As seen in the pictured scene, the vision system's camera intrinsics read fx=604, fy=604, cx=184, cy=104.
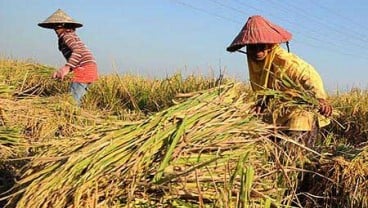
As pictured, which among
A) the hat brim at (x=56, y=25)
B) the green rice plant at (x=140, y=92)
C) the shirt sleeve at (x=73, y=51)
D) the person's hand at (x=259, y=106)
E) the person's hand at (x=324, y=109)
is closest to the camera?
the person's hand at (x=259, y=106)

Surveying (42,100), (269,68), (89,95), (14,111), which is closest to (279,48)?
(269,68)

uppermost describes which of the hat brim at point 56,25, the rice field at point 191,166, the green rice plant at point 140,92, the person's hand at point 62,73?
the hat brim at point 56,25

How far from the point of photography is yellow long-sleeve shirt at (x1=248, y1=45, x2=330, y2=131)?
128 inches

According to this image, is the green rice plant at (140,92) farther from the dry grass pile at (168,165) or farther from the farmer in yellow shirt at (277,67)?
→ the dry grass pile at (168,165)

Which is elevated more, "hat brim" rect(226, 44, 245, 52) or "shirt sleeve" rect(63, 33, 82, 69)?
"hat brim" rect(226, 44, 245, 52)

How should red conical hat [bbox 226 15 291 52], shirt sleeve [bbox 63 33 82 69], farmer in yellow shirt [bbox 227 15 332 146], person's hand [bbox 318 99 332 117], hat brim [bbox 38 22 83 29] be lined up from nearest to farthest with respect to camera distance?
person's hand [bbox 318 99 332 117]
farmer in yellow shirt [bbox 227 15 332 146]
red conical hat [bbox 226 15 291 52]
shirt sleeve [bbox 63 33 82 69]
hat brim [bbox 38 22 83 29]

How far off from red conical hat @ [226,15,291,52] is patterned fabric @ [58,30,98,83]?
10.6ft

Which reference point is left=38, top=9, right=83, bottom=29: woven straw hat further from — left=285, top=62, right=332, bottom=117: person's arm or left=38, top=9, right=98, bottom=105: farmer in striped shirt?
left=285, top=62, right=332, bottom=117: person's arm

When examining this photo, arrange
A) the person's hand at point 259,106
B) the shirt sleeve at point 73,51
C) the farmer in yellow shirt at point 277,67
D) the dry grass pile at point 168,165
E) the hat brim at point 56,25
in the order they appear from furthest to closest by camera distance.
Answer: the hat brim at point 56,25
the shirt sleeve at point 73,51
the farmer in yellow shirt at point 277,67
the person's hand at point 259,106
the dry grass pile at point 168,165

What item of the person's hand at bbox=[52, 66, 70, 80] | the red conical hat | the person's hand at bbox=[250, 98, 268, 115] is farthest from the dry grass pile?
the person's hand at bbox=[52, 66, 70, 80]

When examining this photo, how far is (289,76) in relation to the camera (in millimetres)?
3447

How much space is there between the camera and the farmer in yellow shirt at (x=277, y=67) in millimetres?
3340

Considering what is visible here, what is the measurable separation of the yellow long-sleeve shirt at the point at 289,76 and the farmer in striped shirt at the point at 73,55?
319 cm

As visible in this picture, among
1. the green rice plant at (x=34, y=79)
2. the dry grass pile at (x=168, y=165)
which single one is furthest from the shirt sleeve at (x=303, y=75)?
the green rice plant at (x=34, y=79)
